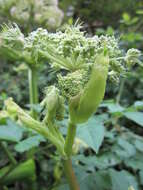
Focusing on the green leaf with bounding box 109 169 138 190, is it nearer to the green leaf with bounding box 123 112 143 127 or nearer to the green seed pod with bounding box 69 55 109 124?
the green leaf with bounding box 123 112 143 127

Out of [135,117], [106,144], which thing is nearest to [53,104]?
[135,117]

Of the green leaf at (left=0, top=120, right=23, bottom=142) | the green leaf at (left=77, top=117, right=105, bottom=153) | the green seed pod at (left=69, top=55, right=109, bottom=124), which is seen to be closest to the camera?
the green seed pod at (left=69, top=55, right=109, bottom=124)

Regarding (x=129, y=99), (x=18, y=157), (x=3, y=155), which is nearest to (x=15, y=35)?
(x=3, y=155)

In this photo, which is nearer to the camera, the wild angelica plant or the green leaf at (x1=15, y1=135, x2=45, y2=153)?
the wild angelica plant

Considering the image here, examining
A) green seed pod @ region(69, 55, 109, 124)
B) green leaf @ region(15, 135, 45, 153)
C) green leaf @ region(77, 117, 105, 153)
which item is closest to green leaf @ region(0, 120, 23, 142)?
green leaf @ region(15, 135, 45, 153)

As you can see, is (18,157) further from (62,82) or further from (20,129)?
(62,82)

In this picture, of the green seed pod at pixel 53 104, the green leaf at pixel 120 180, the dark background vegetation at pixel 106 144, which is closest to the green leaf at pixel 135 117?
the dark background vegetation at pixel 106 144

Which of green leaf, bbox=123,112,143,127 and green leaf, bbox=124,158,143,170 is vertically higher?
green leaf, bbox=123,112,143,127
